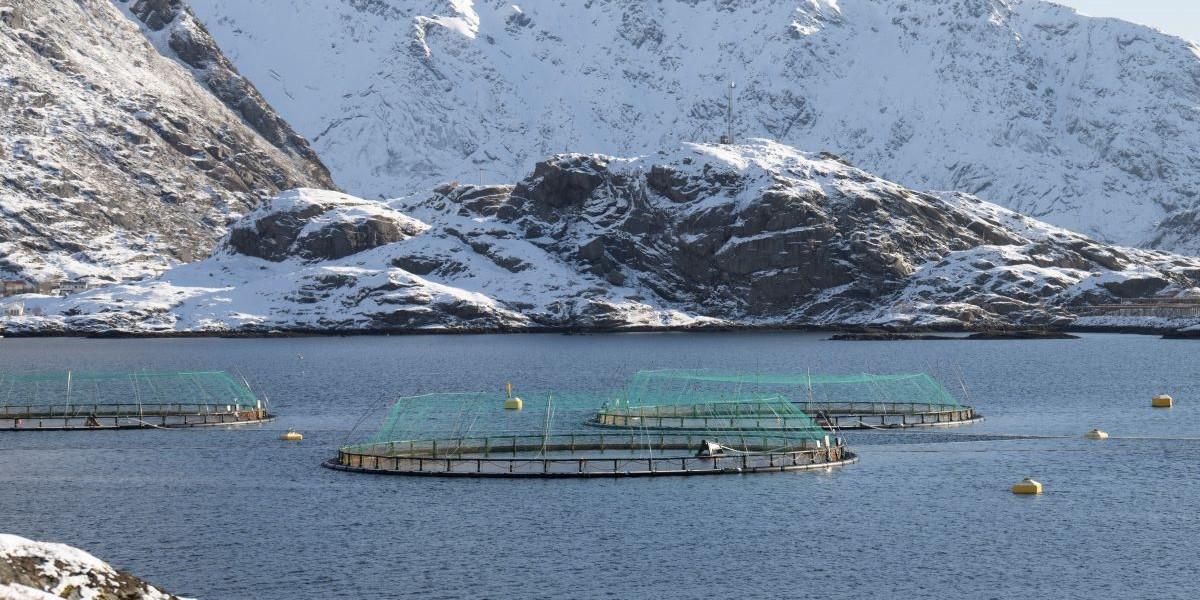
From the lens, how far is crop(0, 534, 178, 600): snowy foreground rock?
51.7 m

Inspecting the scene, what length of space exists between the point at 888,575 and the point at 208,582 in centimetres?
3959

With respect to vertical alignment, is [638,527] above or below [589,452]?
below

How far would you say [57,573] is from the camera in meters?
52.5

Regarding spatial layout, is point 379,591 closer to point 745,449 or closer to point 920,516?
point 920,516

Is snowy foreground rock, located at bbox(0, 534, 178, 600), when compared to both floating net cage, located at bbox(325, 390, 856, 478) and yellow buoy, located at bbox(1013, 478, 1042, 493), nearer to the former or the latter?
floating net cage, located at bbox(325, 390, 856, 478)

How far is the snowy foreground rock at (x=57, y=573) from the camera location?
51688mm

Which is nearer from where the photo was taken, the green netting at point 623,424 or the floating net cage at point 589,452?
the floating net cage at point 589,452

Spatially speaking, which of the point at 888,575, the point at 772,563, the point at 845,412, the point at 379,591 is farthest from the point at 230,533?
the point at 845,412

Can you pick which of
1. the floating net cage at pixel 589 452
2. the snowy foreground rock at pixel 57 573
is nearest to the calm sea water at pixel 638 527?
the floating net cage at pixel 589 452

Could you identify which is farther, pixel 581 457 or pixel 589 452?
pixel 589 452

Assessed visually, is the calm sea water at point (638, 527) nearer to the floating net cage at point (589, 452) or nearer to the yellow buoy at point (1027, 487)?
the yellow buoy at point (1027, 487)

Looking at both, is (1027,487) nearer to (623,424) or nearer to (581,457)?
(581,457)

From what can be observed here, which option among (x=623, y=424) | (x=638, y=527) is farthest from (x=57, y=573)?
(x=623, y=424)

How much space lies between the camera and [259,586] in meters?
94.9
